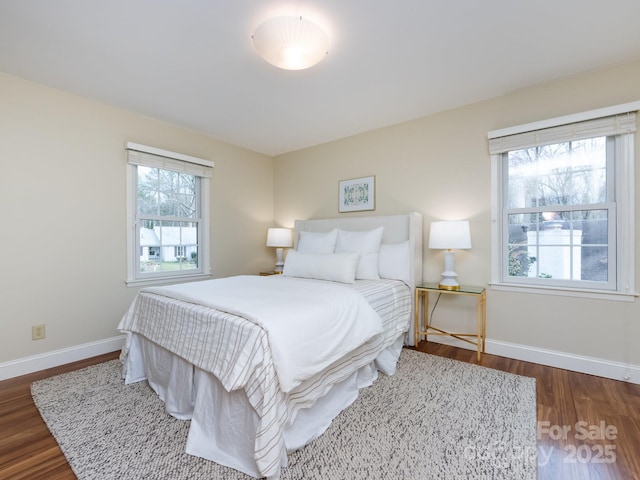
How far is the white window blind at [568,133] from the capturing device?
7.19 feet

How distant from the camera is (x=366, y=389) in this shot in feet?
6.91

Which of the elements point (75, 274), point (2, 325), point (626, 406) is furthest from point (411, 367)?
point (2, 325)

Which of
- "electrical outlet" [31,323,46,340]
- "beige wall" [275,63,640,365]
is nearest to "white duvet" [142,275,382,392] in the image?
"electrical outlet" [31,323,46,340]

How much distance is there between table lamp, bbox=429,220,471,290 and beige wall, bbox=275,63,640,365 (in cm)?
21

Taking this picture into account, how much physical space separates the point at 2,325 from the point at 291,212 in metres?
3.09

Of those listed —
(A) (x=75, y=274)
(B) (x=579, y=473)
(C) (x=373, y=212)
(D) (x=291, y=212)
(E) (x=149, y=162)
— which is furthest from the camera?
(D) (x=291, y=212)

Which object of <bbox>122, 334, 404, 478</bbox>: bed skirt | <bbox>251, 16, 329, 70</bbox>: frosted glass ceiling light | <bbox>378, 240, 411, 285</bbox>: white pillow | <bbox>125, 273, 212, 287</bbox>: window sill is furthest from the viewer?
<bbox>125, 273, 212, 287</bbox>: window sill

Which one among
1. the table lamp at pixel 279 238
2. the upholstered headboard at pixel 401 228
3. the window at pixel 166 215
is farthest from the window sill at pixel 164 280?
the upholstered headboard at pixel 401 228

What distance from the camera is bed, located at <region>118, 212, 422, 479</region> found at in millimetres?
1350

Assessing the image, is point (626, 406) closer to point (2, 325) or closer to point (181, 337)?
point (181, 337)

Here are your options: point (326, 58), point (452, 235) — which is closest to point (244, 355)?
point (326, 58)

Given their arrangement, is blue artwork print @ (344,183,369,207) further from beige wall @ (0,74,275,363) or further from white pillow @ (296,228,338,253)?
beige wall @ (0,74,275,363)

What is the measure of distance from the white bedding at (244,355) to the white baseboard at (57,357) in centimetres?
82

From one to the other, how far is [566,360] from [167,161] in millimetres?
4203
